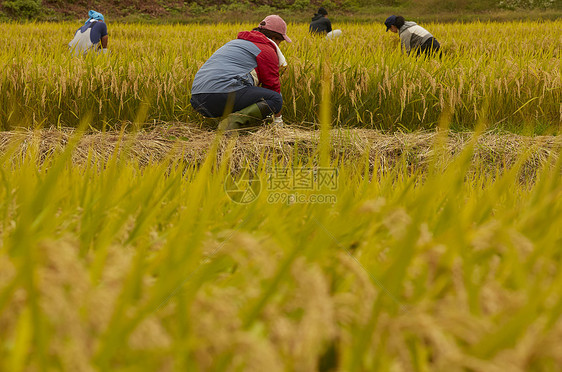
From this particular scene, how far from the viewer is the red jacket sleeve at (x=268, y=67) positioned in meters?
3.32

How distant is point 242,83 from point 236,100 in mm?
164

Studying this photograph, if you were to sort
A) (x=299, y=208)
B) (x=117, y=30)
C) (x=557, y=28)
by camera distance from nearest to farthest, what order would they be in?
(x=299, y=208), (x=557, y=28), (x=117, y=30)

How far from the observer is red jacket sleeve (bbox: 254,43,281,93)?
3.32 metres

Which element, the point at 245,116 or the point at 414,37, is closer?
the point at 245,116

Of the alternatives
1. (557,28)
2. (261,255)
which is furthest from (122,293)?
(557,28)

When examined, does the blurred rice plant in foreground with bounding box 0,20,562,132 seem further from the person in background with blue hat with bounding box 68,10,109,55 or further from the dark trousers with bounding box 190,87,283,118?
the person in background with blue hat with bounding box 68,10,109,55

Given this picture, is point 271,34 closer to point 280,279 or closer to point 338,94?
point 338,94

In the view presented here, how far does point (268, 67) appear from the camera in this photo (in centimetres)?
333

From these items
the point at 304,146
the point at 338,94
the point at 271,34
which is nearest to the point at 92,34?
the point at 271,34

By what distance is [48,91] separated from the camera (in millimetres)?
3369

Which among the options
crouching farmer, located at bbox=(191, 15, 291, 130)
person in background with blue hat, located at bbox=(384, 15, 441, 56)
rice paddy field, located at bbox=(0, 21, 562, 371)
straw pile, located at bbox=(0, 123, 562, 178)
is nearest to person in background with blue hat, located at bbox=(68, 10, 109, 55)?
straw pile, located at bbox=(0, 123, 562, 178)

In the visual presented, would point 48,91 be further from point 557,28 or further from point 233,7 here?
point 233,7

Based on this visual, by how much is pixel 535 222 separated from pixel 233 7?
1959cm

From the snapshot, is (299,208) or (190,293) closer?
(190,293)
